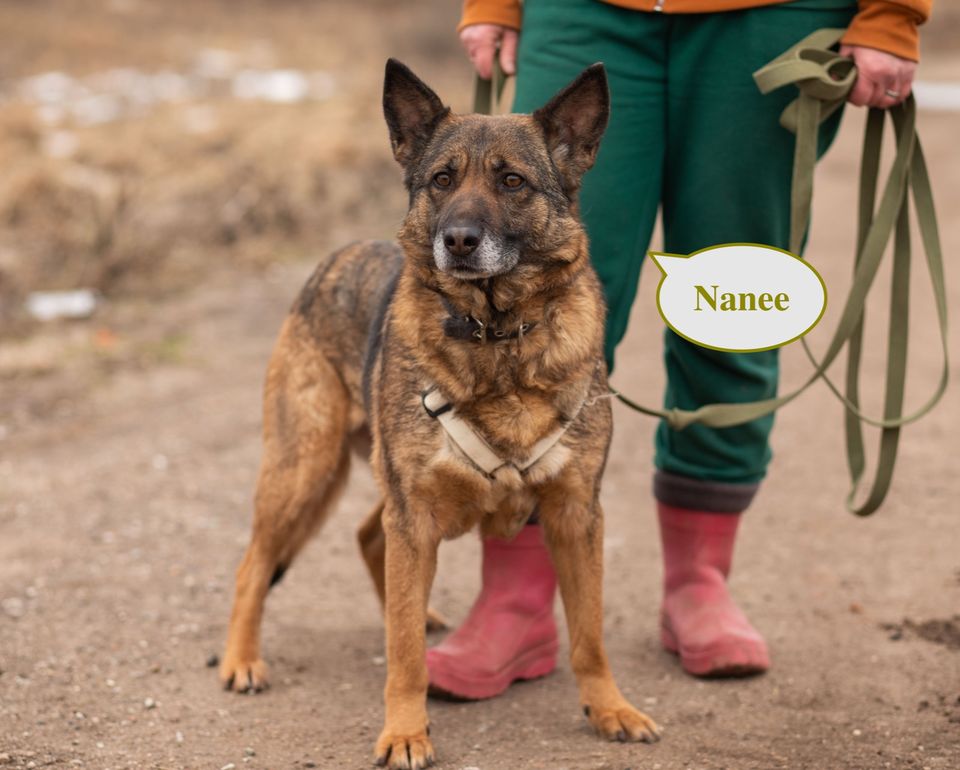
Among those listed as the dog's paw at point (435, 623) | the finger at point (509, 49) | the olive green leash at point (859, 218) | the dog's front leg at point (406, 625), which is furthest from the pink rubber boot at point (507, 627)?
the finger at point (509, 49)

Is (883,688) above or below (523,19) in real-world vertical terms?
below

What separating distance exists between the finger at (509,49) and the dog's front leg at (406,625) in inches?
55.8

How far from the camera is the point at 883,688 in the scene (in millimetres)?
3793

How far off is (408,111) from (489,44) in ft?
1.97

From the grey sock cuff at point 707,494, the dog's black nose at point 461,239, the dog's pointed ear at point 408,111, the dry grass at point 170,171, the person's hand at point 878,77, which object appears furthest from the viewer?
the dry grass at point 170,171

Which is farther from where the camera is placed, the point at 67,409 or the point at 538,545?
the point at 67,409

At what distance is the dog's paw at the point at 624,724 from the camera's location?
11.3 feet

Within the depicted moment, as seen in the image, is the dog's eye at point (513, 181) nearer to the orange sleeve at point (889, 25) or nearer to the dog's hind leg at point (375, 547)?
the orange sleeve at point (889, 25)

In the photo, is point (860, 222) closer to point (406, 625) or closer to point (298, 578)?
point (406, 625)

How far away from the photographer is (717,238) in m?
3.71

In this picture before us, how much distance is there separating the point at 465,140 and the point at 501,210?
0.76ft

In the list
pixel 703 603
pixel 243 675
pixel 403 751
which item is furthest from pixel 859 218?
pixel 243 675

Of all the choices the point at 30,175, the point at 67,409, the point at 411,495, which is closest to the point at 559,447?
the point at 411,495

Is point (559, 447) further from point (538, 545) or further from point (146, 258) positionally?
point (146, 258)
